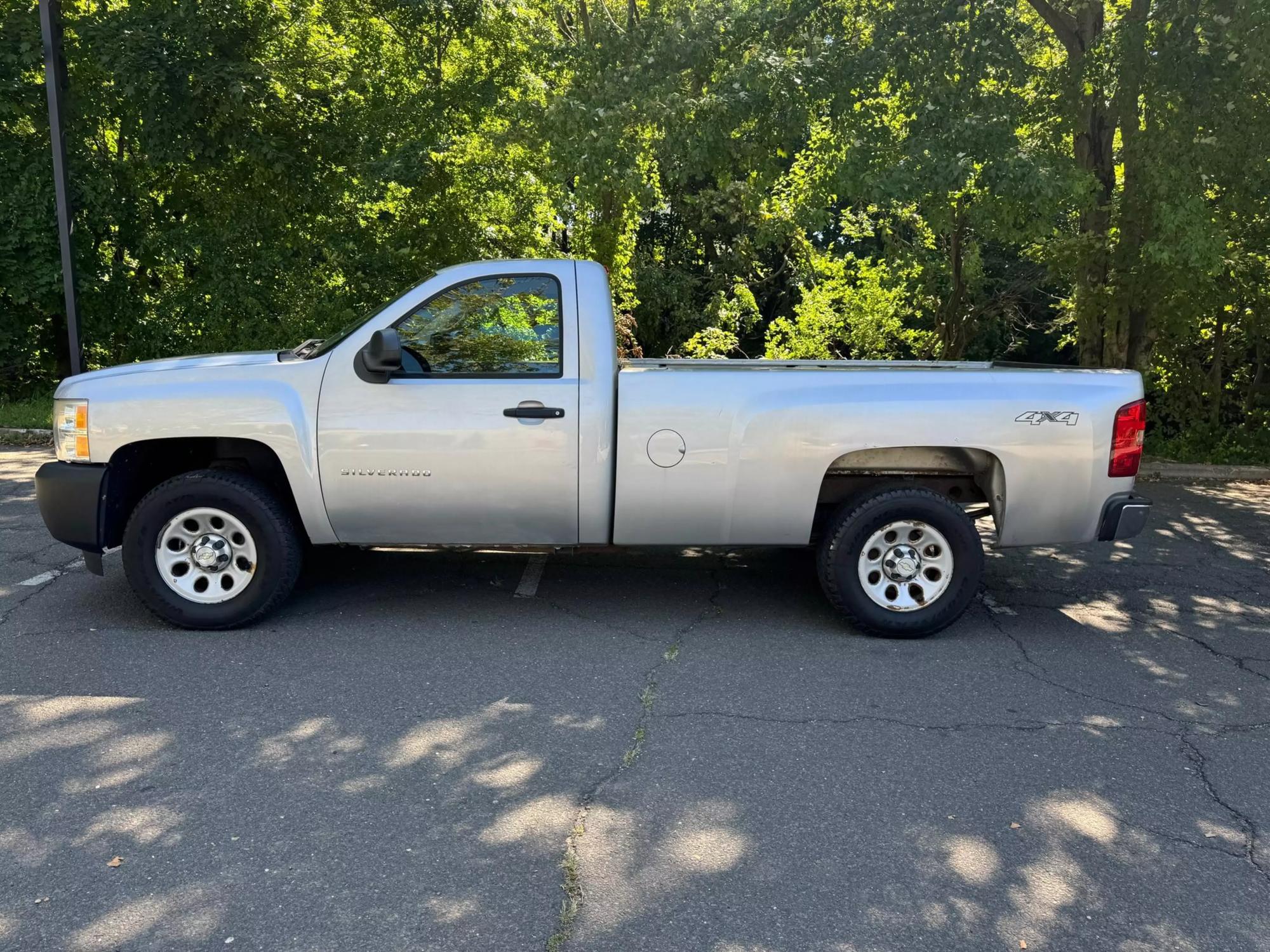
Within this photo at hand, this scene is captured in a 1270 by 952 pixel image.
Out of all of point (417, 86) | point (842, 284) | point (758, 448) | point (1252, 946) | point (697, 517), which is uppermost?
point (417, 86)

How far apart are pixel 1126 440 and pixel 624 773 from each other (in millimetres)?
3332

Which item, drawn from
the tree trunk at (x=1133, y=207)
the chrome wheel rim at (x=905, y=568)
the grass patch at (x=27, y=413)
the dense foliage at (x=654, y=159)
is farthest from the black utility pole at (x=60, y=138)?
the tree trunk at (x=1133, y=207)

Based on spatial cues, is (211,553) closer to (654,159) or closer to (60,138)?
(654,159)

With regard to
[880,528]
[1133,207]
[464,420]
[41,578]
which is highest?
[1133,207]

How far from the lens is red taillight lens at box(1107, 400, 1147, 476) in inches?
214

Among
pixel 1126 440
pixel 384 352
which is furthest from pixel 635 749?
pixel 1126 440

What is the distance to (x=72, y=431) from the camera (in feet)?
17.7

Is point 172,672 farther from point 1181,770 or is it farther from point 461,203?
point 461,203

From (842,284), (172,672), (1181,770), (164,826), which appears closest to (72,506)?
(172,672)

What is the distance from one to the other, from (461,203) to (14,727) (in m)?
10.5

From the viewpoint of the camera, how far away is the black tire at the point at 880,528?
5438mm

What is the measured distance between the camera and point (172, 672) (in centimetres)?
483

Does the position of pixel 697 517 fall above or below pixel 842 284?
below

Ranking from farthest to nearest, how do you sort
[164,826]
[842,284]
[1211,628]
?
[842,284], [1211,628], [164,826]
